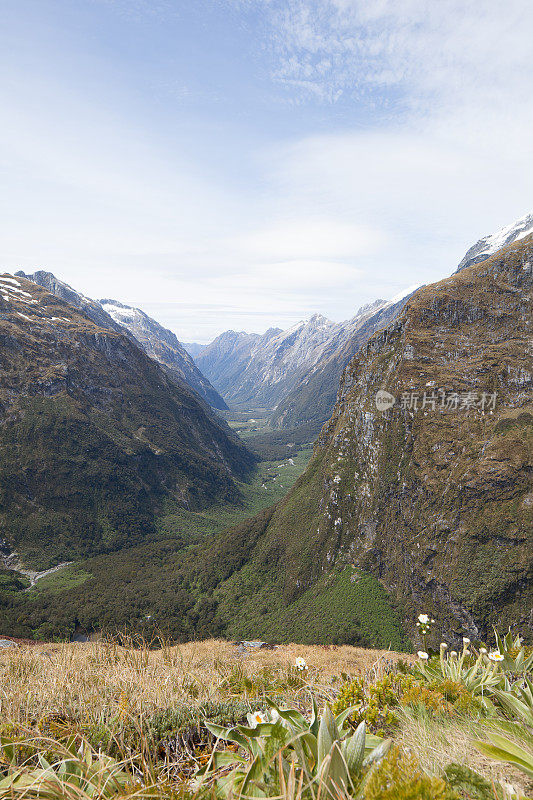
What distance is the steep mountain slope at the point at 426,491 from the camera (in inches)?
2331

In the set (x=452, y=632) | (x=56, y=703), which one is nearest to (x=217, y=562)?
(x=452, y=632)

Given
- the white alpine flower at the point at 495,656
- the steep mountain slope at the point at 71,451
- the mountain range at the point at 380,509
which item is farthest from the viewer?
the steep mountain slope at the point at 71,451

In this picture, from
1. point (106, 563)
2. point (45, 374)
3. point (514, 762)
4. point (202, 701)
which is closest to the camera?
point (514, 762)

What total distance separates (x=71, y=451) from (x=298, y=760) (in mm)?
176830

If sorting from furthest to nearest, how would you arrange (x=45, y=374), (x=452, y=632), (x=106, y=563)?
(x=45, y=374) < (x=106, y=563) < (x=452, y=632)

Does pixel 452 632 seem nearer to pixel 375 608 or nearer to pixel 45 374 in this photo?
pixel 375 608

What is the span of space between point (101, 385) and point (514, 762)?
205 m

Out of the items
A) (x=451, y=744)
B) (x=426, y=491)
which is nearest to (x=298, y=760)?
(x=451, y=744)

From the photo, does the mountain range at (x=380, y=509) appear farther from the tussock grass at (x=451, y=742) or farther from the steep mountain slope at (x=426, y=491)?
the tussock grass at (x=451, y=742)

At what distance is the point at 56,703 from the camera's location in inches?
217

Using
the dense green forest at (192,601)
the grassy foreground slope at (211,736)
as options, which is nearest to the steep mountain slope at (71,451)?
the dense green forest at (192,601)

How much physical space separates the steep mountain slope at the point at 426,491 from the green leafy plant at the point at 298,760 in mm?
68060

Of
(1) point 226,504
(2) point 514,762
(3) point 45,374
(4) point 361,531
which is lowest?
(1) point 226,504

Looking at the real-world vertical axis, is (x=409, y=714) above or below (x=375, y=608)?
above
